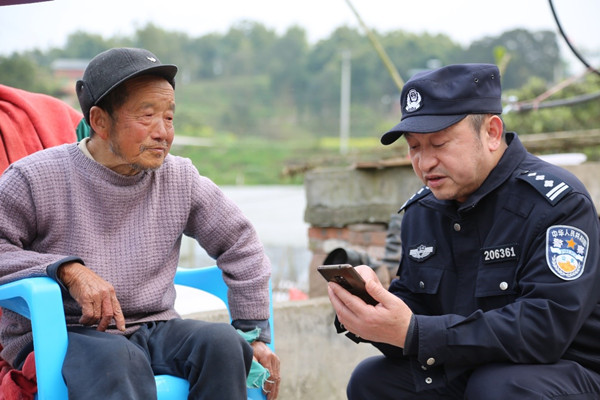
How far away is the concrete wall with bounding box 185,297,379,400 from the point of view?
372 cm

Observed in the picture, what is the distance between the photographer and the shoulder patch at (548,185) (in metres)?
1.93

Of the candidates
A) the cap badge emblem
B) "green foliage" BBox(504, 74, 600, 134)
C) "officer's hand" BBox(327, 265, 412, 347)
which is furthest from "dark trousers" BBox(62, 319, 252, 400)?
"green foliage" BBox(504, 74, 600, 134)

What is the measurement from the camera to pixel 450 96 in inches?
80.1

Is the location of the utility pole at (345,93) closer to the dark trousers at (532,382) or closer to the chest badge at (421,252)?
the chest badge at (421,252)

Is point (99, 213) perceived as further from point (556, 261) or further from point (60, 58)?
point (60, 58)

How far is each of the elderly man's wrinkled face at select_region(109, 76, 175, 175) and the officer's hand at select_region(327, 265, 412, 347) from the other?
0.69 meters

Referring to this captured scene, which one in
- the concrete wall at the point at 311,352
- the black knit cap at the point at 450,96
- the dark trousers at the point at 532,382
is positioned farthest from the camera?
the concrete wall at the point at 311,352

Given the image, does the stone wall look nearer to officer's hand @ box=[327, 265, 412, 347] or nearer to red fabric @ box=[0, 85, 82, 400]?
red fabric @ box=[0, 85, 82, 400]

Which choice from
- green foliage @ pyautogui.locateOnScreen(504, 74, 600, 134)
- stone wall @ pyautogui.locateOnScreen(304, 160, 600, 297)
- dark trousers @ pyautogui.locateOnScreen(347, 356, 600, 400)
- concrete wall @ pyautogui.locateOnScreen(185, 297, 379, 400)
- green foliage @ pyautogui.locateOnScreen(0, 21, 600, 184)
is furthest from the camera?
green foliage @ pyautogui.locateOnScreen(0, 21, 600, 184)

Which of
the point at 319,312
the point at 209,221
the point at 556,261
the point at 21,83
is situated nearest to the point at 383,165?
the point at 319,312

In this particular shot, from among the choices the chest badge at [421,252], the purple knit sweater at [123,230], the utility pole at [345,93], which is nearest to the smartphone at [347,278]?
the chest badge at [421,252]

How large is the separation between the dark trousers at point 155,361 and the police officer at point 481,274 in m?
0.34

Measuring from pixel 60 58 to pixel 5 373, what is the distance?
57.7 meters

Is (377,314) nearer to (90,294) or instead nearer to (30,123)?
(90,294)
